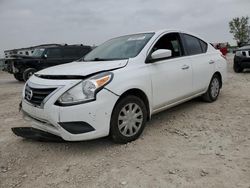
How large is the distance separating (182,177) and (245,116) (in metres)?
2.55

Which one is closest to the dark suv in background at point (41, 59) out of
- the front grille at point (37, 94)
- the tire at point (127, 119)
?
the front grille at point (37, 94)

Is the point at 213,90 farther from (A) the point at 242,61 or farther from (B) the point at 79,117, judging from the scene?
(A) the point at 242,61

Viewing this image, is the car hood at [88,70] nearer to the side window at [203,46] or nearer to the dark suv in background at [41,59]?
the side window at [203,46]

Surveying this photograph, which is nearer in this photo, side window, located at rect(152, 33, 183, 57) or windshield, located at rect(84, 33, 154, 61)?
windshield, located at rect(84, 33, 154, 61)

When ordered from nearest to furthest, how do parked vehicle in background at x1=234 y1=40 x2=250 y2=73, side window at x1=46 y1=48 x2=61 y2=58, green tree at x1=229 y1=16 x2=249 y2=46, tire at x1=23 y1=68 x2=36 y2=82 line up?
parked vehicle in background at x1=234 y1=40 x2=250 y2=73
tire at x1=23 y1=68 x2=36 y2=82
side window at x1=46 y1=48 x2=61 y2=58
green tree at x1=229 y1=16 x2=249 y2=46

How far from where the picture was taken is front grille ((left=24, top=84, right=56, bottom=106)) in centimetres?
367

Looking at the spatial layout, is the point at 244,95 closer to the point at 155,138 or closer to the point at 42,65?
the point at 155,138

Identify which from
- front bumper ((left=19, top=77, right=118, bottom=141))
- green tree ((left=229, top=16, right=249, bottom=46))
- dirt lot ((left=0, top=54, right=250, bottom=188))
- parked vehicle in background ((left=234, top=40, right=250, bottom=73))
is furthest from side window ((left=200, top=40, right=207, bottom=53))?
green tree ((left=229, top=16, right=249, bottom=46))

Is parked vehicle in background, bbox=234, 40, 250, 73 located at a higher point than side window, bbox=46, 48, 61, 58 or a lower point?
lower

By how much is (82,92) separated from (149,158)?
45.4 inches

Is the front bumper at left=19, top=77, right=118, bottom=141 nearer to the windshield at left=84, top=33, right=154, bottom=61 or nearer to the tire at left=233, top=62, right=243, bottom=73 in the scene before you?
the windshield at left=84, top=33, right=154, bottom=61

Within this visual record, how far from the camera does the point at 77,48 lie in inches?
567

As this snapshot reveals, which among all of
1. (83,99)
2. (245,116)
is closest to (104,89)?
(83,99)

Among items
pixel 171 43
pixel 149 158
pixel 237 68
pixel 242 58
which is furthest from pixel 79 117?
pixel 237 68
